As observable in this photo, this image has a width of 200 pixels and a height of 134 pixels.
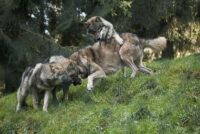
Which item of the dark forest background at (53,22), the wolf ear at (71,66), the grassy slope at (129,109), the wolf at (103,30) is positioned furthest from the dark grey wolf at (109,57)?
the dark forest background at (53,22)

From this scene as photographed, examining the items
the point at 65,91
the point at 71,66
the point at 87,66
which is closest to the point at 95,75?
the point at 87,66

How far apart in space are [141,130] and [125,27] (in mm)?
8975

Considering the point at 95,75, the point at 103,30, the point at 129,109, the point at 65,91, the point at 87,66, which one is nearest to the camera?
the point at 129,109

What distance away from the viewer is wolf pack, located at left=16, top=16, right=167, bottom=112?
307 inches

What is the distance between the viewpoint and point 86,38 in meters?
12.7

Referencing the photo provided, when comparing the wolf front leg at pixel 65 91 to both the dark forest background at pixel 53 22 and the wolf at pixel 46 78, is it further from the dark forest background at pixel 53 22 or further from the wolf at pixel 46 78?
the dark forest background at pixel 53 22

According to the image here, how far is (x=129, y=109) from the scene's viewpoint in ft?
20.2

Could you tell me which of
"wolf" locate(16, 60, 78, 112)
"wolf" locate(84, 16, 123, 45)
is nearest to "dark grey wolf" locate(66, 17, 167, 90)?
"wolf" locate(84, 16, 123, 45)

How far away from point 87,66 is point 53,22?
6966mm

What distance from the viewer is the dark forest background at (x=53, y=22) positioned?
Answer: 41.6 ft

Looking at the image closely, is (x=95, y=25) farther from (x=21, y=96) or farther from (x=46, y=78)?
(x=21, y=96)

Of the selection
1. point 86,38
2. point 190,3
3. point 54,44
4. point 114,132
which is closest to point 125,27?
point 86,38

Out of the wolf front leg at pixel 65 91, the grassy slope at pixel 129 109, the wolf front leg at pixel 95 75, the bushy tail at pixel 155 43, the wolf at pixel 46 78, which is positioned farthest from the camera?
the bushy tail at pixel 155 43

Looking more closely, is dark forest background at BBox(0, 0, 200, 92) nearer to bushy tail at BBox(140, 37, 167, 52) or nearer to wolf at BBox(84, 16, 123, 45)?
wolf at BBox(84, 16, 123, 45)
